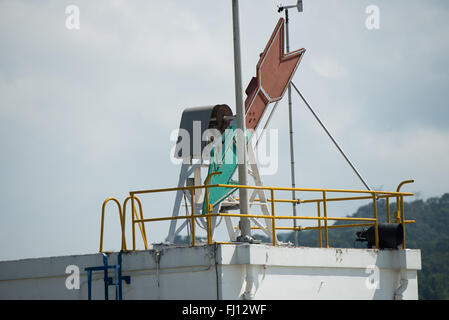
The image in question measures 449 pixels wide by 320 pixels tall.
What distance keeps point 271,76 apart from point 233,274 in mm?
6279

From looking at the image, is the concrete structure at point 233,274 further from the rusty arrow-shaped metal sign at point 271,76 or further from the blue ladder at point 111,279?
the rusty arrow-shaped metal sign at point 271,76

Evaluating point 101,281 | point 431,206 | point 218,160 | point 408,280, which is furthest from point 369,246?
point 431,206

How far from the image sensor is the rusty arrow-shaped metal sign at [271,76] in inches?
777

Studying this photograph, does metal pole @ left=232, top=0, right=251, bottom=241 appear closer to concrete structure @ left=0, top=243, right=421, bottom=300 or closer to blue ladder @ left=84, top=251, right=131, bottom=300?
concrete structure @ left=0, top=243, right=421, bottom=300

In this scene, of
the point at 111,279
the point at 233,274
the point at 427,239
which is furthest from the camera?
the point at 427,239

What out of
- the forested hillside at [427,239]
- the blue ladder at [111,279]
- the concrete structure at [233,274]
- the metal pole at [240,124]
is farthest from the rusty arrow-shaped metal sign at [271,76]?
the forested hillside at [427,239]

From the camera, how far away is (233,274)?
49.7 ft

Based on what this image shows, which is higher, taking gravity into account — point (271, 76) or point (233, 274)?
point (271, 76)

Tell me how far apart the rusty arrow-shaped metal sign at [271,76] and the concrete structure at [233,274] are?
168 inches

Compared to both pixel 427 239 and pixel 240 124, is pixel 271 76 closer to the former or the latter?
pixel 240 124

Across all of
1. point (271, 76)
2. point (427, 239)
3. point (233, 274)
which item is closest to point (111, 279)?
point (233, 274)
